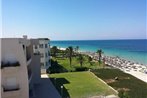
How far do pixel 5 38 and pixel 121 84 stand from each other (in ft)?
66.0

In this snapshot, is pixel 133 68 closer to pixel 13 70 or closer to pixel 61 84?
pixel 61 84

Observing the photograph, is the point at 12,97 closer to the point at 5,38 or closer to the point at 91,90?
the point at 5,38

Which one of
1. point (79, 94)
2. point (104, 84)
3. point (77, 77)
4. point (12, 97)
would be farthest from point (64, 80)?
point (12, 97)

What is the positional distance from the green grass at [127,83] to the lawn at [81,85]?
1.51 metres

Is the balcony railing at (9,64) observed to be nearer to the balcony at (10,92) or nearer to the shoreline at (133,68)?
the balcony at (10,92)

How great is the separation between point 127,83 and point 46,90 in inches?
475

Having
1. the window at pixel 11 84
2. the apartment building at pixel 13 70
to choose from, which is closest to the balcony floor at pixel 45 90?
the apartment building at pixel 13 70

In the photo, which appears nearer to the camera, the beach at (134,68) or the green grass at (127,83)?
the green grass at (127,83)

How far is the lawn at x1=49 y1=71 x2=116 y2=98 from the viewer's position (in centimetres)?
Result: 3111

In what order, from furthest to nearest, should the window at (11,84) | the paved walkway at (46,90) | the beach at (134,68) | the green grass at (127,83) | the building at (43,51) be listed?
the building at (43,51), the beach at (134,68), the green grass at (127,83), the paved walkway at (46,90), the window at (11,84)

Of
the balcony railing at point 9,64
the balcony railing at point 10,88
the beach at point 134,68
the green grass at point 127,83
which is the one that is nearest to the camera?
the balcony railing at point 9,64

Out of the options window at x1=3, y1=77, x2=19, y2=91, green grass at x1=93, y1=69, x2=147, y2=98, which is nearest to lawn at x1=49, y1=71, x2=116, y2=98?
green grass at x1=93, y1=69, x2=147, y2=98

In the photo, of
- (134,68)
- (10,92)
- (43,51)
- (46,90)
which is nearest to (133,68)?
(134,68)

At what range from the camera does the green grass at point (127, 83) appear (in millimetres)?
31109
